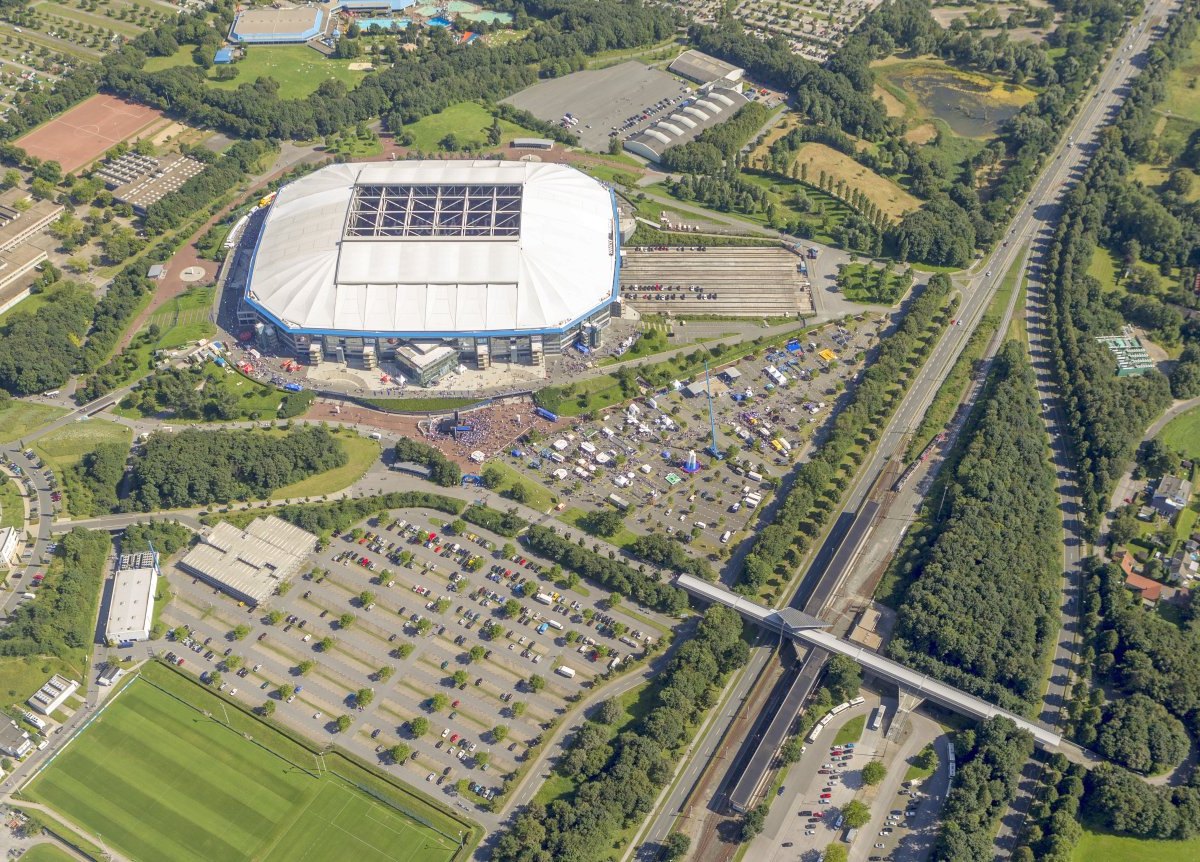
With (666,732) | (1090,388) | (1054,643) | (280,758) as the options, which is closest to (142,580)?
(280,758)

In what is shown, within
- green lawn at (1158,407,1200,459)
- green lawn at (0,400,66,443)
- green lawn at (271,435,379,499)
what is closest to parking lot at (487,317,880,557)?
green lawn at (271,435,379,499)

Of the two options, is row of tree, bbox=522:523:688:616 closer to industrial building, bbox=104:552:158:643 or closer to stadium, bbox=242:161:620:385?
stadium, bbox=242:161:620:385

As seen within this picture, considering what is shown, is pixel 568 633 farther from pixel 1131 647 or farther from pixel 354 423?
pixel 1131 647

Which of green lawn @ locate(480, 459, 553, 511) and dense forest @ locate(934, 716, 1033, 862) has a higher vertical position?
green lawn @ locate(480, 459, 553, 511)

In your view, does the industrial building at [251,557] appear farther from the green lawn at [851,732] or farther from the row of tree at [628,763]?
the green lawn at [851,732]

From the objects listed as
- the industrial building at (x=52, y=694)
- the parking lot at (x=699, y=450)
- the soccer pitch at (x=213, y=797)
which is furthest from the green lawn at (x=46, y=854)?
the parking lot at (x=699, y=450)

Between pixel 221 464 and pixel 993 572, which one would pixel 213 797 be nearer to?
pixel 221 464

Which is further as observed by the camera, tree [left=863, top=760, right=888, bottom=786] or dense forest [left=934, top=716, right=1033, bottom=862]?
tree [left=863, top=760, right=888, bottom=786]
